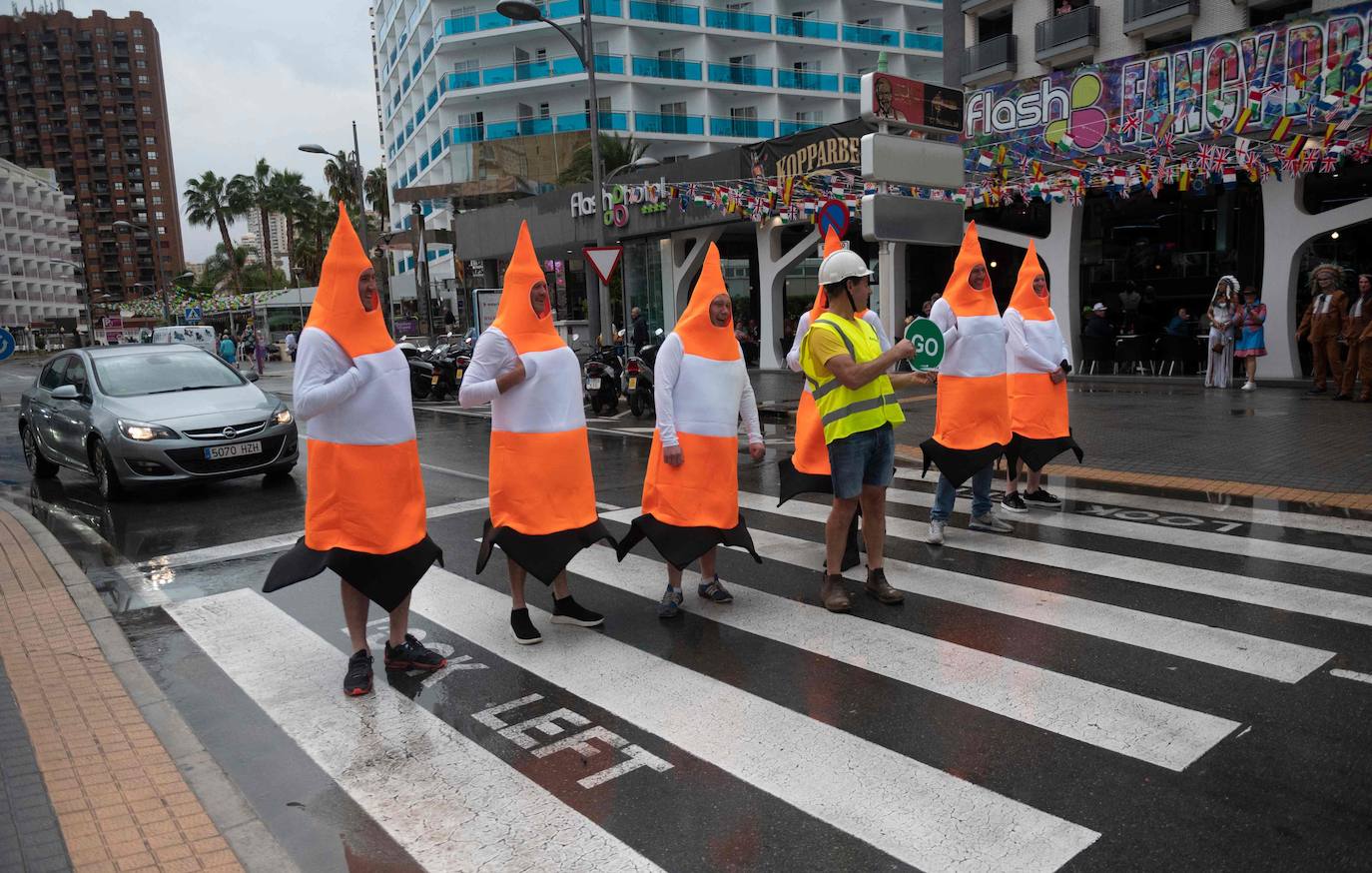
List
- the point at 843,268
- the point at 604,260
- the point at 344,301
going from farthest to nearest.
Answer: the point at 604,260 → the point at 843,268 → the point at 344,301

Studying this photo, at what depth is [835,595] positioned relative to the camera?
553 centimetres

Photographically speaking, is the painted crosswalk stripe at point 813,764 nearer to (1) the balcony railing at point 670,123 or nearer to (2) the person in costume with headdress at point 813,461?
(2) the person in costume with headdress at point 813,461

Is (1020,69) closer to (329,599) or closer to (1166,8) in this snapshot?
(1166,8)

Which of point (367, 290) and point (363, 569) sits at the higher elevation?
point (367, 290)

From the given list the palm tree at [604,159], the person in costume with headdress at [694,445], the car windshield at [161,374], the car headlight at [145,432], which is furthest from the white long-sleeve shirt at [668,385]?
the palm tree at [604,159]

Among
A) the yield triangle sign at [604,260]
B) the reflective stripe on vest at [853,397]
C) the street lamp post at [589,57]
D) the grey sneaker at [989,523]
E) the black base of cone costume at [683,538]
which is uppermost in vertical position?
the street lamp post at [589,57]

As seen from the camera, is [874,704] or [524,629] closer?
[874,704]

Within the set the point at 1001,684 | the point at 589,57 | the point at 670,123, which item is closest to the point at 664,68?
the point at 670,123

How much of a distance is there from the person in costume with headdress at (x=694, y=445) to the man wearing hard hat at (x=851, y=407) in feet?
1.45

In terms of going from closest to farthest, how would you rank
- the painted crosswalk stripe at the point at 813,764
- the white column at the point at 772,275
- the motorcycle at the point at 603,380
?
the painted crosswalk stripe at the point at 813,764 < the motorcycle at the point at 603,380 < the white column at the point at 772,275

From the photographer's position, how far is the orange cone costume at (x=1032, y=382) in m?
7.80

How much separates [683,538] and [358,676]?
72.3 inches

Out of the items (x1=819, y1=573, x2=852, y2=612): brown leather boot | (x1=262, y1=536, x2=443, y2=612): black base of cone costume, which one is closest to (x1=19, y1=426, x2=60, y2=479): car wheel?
(x1=262, y1=536, x2=443, y2=612): black base of cone costume

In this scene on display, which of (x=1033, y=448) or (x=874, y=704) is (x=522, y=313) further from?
(x=1033, y=448)
